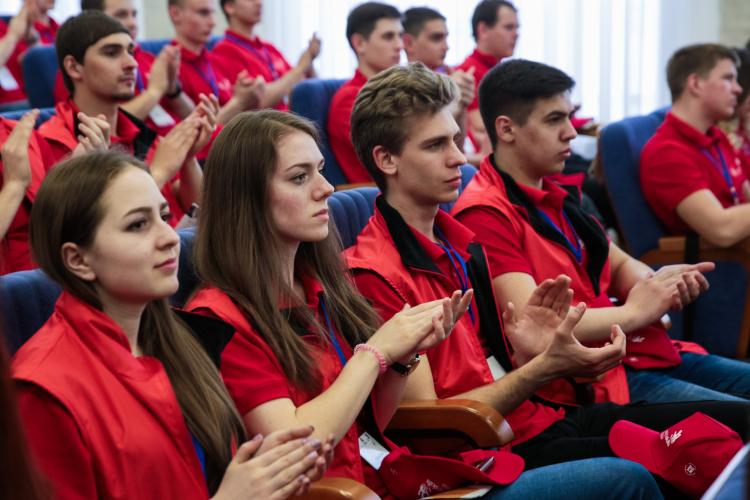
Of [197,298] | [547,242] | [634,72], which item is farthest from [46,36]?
[197,298]

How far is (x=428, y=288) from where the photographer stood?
2.08 m

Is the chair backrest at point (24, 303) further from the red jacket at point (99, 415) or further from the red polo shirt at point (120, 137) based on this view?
the red polo shirt at point (120, 137)

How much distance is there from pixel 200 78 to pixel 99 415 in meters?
3.32

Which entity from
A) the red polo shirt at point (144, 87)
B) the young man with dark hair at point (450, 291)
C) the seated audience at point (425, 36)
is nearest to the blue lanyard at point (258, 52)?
the red polo shirt at point (144, 87)

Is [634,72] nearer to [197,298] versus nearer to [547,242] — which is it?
[547,242]

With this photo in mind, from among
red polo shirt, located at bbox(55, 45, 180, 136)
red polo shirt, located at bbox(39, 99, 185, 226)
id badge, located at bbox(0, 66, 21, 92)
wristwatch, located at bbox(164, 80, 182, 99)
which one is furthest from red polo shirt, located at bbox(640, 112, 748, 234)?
id badge, located at bbox(0, 66, 21, 92)

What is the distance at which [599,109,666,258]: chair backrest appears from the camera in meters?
3.40

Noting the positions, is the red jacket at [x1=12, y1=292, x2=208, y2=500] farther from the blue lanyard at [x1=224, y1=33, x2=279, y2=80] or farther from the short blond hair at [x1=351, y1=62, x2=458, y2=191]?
the blue lanyard at [x1=224, y1=33, x2=279, y2=80]

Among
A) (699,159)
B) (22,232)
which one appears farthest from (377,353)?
(699,159)

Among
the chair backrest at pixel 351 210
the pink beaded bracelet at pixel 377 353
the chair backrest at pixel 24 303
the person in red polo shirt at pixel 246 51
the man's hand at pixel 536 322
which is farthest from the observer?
the person in red polo shirt at pixel 246 51

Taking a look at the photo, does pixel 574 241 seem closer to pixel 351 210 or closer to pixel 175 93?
pixel 351 210

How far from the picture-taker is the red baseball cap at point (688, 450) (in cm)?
186

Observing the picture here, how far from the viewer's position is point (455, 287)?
2135 millimetres

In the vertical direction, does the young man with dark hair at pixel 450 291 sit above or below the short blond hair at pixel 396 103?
below
